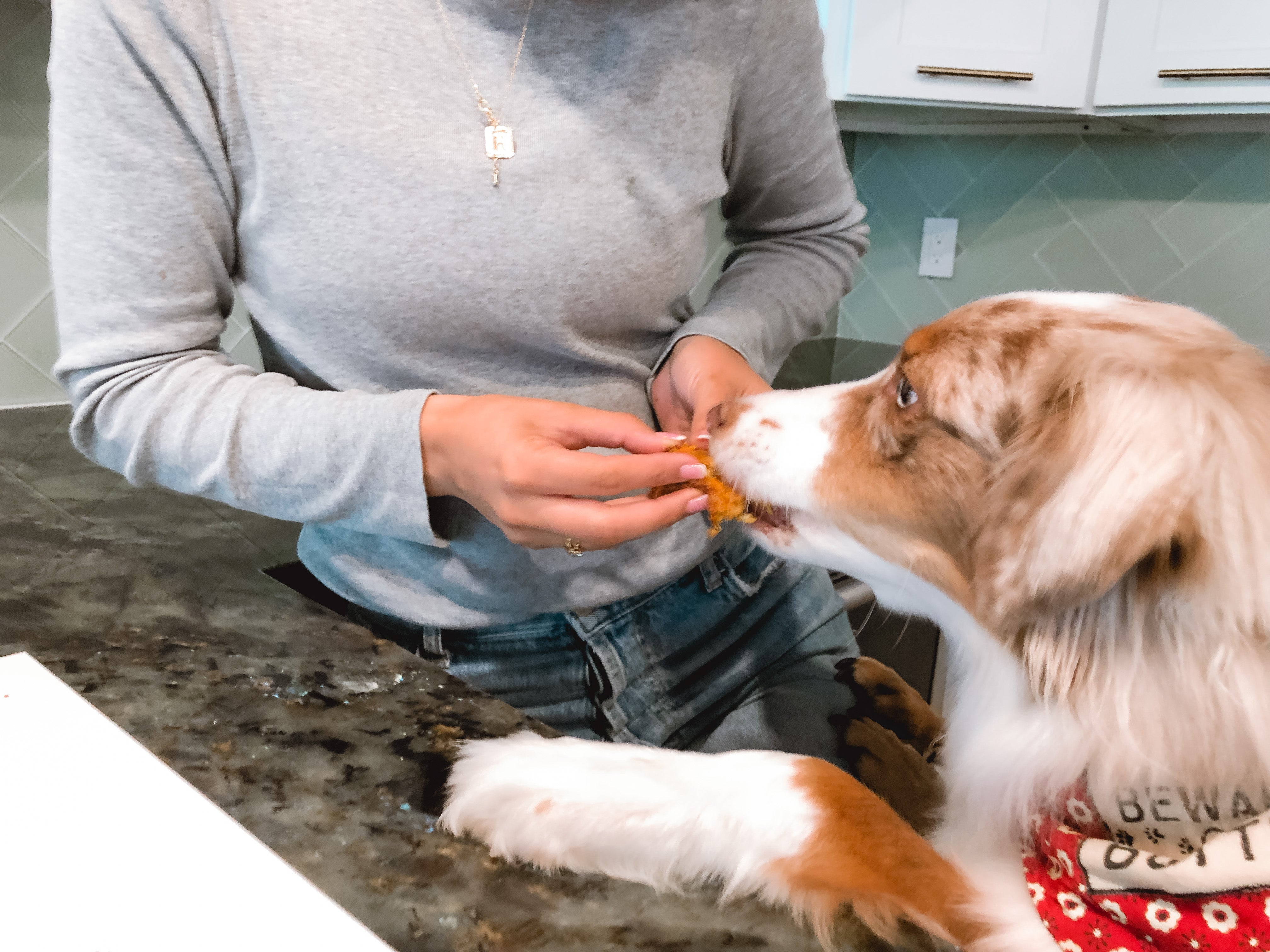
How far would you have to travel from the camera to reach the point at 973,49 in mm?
1717

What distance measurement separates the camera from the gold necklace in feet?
2.50

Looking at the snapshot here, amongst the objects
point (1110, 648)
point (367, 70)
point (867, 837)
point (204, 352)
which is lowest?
point (867, 837)

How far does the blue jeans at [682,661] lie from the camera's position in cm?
86

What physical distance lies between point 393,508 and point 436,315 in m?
0.19

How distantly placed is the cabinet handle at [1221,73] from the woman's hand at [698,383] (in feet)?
4.06

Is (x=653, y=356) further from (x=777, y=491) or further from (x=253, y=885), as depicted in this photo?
(x=253, y=885)

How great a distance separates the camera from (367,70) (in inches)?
28.8

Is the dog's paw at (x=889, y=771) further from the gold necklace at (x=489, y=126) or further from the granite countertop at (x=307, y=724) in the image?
the gold necklace at (x=489, y=126)

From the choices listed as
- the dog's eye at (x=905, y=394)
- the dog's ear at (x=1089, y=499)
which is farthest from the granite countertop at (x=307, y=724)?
the dog's eye at (x=905, y=394)

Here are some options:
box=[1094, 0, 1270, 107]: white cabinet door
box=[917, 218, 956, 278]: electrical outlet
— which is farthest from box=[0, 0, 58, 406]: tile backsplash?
box=[917, 218, 956, 278]: electrical outlet

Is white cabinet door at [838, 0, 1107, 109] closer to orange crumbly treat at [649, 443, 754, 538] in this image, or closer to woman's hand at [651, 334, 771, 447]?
woman's hand at [651, 334, 771, 447]

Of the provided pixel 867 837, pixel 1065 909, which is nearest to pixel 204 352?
pixel 867 837

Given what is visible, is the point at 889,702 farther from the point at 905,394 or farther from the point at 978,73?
the point at 978,73

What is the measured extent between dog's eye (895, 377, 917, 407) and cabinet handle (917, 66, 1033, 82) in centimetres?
127
